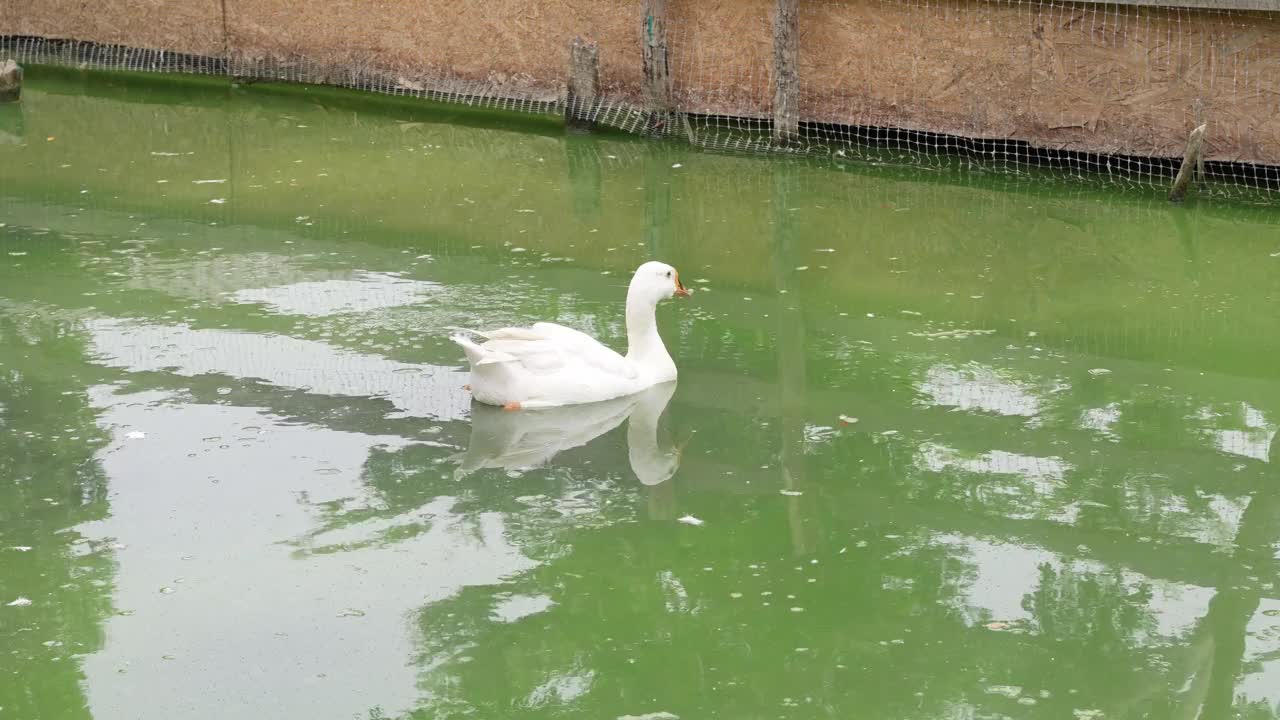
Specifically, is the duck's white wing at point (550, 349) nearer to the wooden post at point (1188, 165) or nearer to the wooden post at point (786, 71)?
the wooden post at point (1188, 165)

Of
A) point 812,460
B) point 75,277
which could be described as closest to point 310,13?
point 75,277

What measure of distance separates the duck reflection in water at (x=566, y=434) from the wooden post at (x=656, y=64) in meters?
5.93

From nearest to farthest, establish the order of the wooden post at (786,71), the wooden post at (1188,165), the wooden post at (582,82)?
1. the wooden post at (1188,165)
2. the wooden post at (786,71)
3. the wooden post at (582,82)

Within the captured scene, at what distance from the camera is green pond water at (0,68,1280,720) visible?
5105mm

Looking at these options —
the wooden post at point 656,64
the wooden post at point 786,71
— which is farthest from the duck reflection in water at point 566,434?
the wooden post at point 656,64

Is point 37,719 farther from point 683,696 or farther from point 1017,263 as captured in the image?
point 1017,263

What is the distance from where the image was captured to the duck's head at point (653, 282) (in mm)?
7559

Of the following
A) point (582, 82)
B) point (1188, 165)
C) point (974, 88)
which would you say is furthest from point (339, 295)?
point (1188, 165)

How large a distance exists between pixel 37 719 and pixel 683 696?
1966 millimetres

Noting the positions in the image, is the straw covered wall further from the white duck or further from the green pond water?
the white duck

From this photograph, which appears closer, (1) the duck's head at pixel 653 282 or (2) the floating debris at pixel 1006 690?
(2) the floating debris at pixel 1006 690

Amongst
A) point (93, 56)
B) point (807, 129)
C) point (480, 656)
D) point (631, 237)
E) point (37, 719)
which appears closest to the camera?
point (37, 719)

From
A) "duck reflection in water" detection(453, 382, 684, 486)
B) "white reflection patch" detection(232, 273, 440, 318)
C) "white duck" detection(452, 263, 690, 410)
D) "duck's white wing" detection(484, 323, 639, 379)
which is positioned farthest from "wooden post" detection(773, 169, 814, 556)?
"white reflection patch" detection(232, 273, 440, 318)

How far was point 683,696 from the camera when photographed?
4.91 metres
